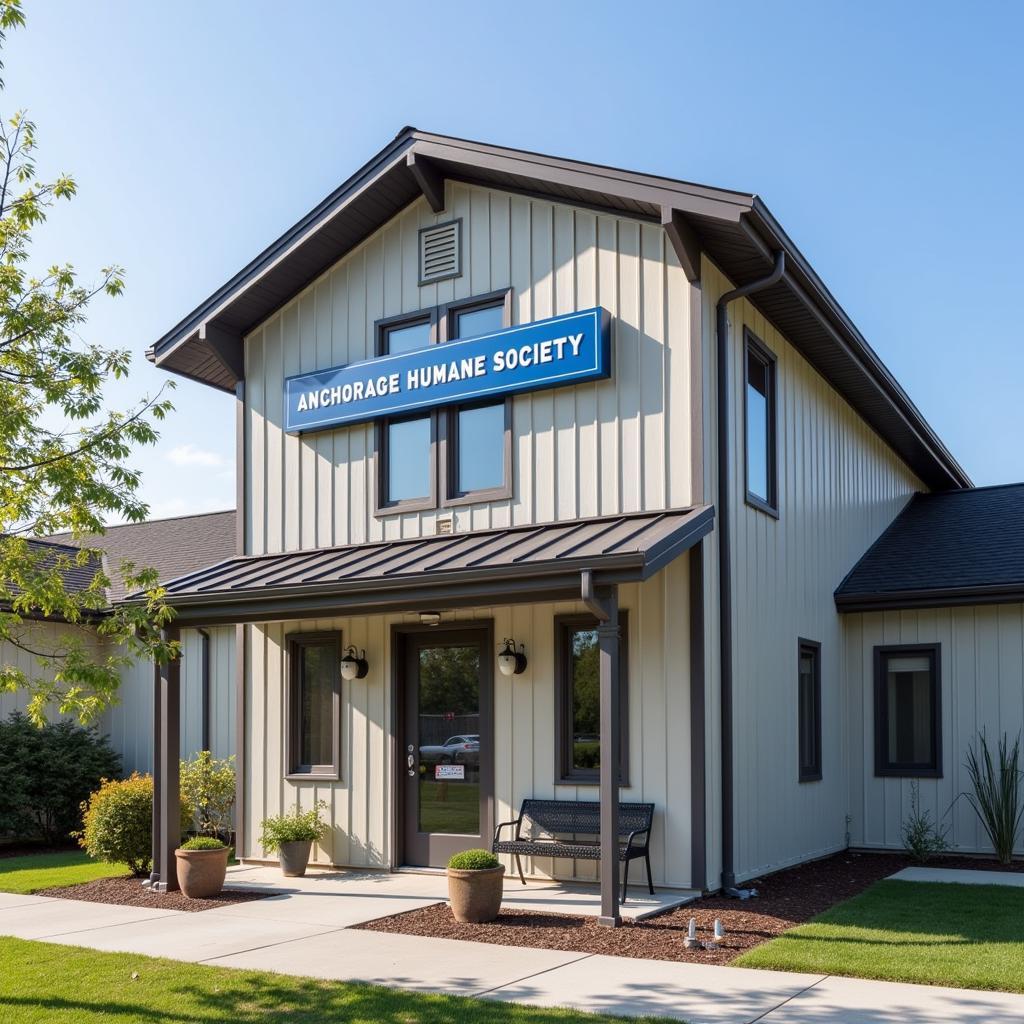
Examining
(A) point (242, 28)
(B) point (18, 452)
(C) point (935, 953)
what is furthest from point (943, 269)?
(B) point (18, 452)

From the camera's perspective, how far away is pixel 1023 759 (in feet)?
44.0

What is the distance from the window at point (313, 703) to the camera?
12695 mm

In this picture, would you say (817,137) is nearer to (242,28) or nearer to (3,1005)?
(242,28)

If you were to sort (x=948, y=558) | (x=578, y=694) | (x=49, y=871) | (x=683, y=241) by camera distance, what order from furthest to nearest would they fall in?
(x=948, y=558), (x=49, y=871), (x=578, y=694), (x=683, y=241)

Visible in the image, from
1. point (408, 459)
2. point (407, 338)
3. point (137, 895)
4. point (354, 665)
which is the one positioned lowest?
point (137, 895)

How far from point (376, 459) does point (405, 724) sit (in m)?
Result: 2.78

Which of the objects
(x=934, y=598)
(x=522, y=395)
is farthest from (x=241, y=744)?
(x=934, y=598)

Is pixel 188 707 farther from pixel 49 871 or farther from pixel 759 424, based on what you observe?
pixel 759 424

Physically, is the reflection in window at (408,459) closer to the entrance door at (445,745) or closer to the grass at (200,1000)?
the entrance door at (445,745)

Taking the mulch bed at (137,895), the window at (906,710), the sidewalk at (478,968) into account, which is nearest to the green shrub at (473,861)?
the sidewalk at (478,968)

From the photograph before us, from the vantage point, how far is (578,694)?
36.6ft

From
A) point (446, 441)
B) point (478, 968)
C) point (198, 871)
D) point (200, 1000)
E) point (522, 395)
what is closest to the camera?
point (200, 1000)

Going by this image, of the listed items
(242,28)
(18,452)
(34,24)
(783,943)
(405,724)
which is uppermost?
(242,28)

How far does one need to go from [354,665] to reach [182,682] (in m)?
5.87
